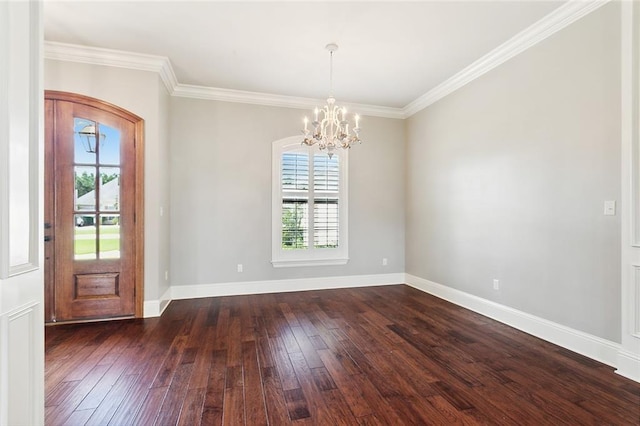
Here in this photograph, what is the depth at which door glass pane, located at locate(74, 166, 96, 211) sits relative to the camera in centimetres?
335

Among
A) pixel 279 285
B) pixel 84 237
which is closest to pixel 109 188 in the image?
pixel 84 237

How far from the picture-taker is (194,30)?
9.78 feet

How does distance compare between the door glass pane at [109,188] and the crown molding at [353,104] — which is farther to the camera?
the door glass pane at [109,188]

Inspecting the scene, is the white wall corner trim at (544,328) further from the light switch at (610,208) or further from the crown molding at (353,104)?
the crown molding at (353,104)

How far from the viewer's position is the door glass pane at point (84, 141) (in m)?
3.33

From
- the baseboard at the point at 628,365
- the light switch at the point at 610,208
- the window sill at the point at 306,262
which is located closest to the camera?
the baseboard at the point at 628,365

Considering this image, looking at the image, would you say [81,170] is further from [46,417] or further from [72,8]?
[46,417]

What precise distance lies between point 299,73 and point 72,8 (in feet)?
7.55

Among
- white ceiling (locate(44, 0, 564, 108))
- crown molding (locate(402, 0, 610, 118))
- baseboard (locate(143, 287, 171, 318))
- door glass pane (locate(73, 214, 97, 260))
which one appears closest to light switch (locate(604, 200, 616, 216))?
crown molding (locate(402, 0, 610, 118))

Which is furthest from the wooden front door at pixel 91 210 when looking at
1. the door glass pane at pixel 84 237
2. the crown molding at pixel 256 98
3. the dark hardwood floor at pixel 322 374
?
the crown molding at pixel 256 98

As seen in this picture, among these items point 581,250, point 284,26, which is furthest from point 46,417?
point 581,250

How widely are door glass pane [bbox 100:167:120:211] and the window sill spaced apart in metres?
2.22

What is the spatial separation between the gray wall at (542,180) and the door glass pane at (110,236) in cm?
428

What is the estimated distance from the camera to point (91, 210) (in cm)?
338
